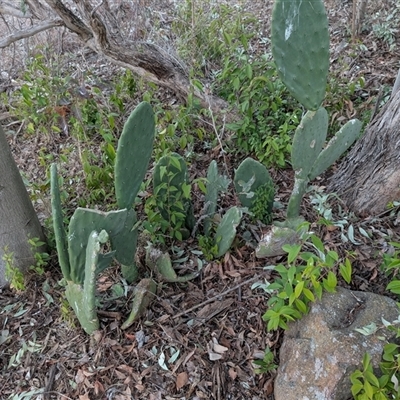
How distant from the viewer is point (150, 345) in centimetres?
199

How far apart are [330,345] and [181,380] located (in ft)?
2.16

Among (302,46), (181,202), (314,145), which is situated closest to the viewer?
(302,46)

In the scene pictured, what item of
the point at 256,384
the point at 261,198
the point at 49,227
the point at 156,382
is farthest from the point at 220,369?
the point at 49,227

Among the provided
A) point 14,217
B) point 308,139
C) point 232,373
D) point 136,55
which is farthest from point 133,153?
point 136,55

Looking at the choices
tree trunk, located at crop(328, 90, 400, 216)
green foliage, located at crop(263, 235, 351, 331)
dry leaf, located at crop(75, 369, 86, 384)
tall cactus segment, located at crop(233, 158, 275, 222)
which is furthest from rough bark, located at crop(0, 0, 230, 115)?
dry leaf, located at crop(75, 369, 86, 384)

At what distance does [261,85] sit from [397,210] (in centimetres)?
124

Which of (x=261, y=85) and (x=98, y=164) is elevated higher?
(x=261, y=85)

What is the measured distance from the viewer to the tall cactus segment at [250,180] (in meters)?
2.28

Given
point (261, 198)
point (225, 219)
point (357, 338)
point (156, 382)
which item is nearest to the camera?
point (357, 338)

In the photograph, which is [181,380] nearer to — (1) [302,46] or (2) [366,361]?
(2) [366,361]

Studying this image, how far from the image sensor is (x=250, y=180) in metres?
2.23

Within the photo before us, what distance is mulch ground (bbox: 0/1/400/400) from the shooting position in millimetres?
1879

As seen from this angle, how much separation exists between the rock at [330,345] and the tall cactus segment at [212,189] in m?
0.74

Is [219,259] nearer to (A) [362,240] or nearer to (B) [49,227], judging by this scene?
(A) [362,240]
